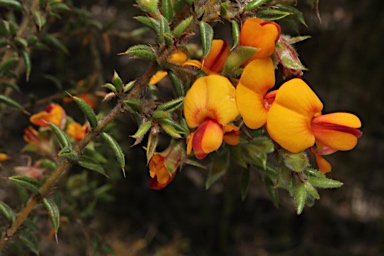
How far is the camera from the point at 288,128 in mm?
915

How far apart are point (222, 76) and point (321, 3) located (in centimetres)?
205

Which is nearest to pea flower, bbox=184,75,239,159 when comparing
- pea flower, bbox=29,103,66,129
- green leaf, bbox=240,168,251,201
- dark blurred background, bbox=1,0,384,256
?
green leaf, bbox=240,168,251,201

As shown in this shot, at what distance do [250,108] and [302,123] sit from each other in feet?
0.28

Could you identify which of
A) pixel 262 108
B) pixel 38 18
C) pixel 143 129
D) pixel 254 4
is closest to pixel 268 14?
pixel 254 4

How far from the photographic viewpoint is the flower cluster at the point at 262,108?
0.91 meters

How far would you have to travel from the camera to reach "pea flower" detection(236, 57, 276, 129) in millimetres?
916

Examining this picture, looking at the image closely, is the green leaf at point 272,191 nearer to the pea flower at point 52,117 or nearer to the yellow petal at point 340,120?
the yellow petal at point 340,120

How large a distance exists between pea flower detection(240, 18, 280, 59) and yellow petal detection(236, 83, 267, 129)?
67mm

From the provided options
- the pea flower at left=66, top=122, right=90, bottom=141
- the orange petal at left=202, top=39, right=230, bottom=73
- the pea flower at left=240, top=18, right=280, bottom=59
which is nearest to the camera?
the pea flower at left=240, top=18, right=280, bottom=59

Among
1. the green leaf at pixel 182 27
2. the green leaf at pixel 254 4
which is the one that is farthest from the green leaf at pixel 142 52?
the green leaf at pixel 254 4

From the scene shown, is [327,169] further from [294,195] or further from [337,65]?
[337,65]

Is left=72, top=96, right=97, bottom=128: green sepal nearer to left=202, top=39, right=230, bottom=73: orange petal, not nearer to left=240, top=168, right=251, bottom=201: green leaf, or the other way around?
left=202, top=39, right=230, bottom=73: orange petal

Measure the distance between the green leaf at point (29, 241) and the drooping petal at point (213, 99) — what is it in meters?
0.46

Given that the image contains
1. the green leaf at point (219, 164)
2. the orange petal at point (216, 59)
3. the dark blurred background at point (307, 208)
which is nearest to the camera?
the orange petal at point (216, 59)
